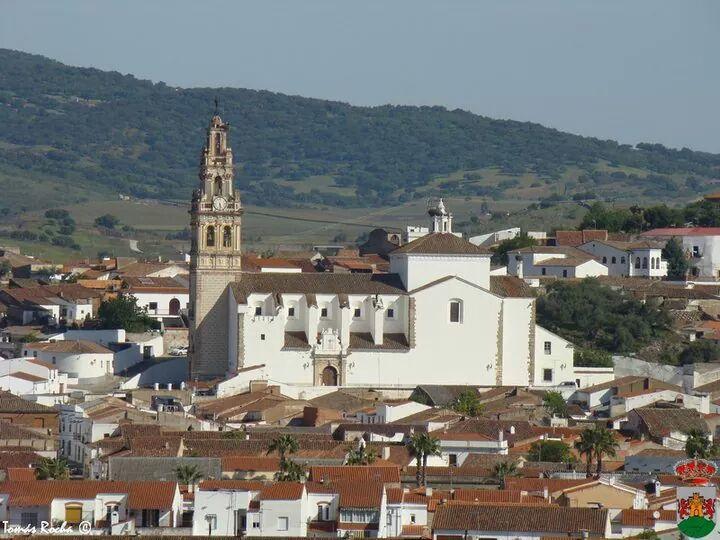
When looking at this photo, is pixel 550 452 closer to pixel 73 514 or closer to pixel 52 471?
pixel 52 471

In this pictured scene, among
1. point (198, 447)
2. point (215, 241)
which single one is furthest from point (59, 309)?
point (198, 447)

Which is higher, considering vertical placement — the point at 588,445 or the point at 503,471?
the point at 588,445

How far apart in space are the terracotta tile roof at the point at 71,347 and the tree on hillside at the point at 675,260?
27.4 m

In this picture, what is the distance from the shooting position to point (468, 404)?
74875 mm

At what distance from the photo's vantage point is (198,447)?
59250 mm

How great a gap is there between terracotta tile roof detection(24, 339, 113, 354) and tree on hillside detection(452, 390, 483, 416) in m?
13.6

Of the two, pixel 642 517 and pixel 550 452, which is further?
pixel 550 452

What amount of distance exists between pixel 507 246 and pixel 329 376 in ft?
92.6

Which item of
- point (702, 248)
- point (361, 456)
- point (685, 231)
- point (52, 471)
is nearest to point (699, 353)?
point (702, 248)

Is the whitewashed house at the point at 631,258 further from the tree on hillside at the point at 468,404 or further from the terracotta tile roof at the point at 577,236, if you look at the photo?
the tree on hillside at the point at 468,404

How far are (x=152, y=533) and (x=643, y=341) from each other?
44257mm

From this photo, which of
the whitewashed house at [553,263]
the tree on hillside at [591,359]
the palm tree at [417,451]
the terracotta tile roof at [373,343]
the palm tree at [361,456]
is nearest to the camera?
the palm tree at [417,451]

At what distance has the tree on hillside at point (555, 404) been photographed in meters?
74.9

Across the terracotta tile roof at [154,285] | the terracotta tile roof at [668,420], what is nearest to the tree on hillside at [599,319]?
the terracotta tile roof at [668,420]
